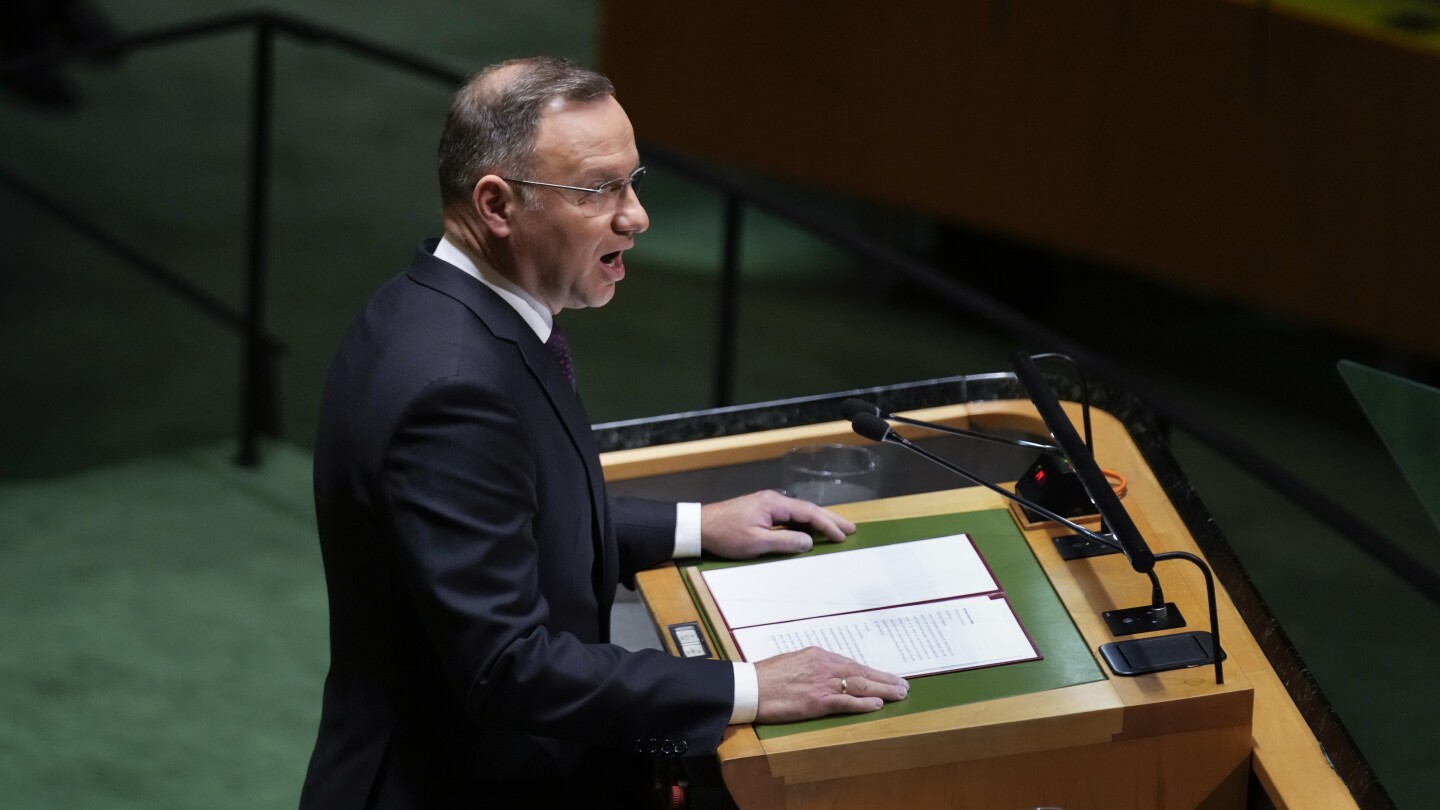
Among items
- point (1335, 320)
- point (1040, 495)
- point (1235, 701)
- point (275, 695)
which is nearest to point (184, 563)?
point (275, 695)

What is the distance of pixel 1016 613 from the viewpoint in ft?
6.38

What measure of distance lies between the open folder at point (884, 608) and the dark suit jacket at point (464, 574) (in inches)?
5.8

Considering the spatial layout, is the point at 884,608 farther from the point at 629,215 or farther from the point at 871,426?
the point at 629,215

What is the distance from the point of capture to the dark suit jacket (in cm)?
173

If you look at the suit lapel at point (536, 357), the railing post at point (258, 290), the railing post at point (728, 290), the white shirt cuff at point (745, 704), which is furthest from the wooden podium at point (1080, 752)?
the railing post at point (258, 290)

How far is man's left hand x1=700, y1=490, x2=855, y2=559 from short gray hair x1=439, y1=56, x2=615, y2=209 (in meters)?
0.51

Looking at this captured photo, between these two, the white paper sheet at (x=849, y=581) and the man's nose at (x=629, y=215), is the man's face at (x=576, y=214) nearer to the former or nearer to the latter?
the man's nose at (x=629, y=215)

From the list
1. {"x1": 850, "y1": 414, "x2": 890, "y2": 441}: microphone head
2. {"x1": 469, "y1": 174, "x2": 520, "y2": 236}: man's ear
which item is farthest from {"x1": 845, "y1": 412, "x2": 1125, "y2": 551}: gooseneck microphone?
{"x1": 469, "y1": 174, "x2": 520, "y2": 236}: man's ear

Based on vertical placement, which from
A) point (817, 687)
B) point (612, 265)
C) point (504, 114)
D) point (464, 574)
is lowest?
point (817, 687)

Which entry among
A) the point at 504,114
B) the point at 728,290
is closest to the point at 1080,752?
the point at 504,114

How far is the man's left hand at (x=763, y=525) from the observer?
2.09 m

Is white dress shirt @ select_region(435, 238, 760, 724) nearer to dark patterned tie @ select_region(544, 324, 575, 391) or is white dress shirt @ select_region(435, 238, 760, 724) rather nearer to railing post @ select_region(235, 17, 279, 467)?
dark patterned tie @ select_region(544, 324, 575, 391)

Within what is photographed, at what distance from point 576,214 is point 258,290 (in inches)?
111

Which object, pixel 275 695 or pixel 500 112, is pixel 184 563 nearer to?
pixel 275 695
